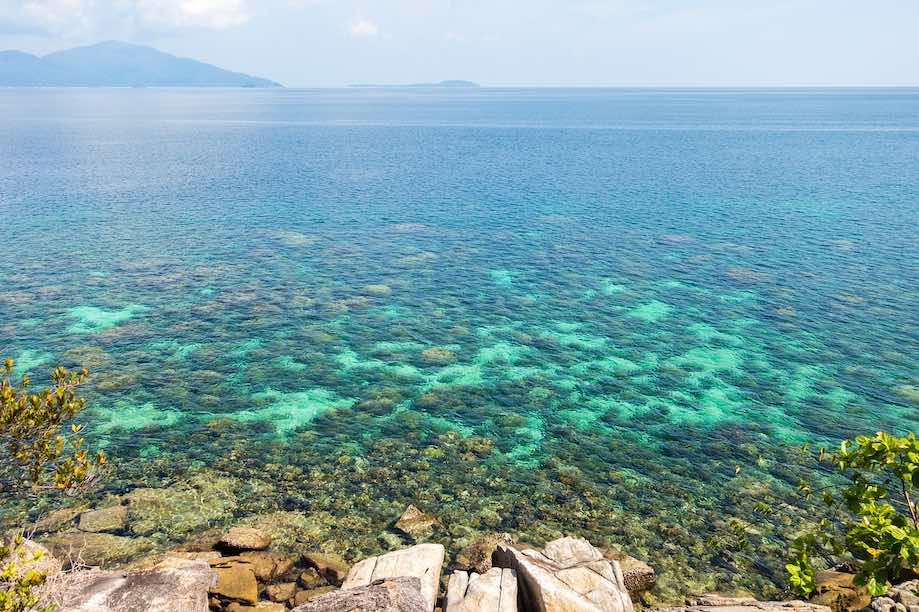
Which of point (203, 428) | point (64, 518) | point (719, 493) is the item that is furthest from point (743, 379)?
point (64, 518)

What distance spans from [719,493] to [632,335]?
59.3ft

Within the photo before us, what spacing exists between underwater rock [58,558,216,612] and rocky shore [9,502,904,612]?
35 mm

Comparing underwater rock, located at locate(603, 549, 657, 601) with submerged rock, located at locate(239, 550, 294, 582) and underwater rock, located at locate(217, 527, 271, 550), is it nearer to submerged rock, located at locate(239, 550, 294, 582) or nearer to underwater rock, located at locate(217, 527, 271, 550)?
submerged rock, located at locate(239, 550, 294, 582)

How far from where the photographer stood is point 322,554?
2356 cm

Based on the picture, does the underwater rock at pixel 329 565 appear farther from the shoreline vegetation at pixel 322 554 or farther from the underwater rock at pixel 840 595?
the underwater rock at pixel 840 595

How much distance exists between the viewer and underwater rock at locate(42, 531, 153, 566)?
2298cm

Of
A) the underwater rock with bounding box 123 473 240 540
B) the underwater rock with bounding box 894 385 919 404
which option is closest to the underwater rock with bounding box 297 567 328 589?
the underwater rock with bounding box 123 473 240 540

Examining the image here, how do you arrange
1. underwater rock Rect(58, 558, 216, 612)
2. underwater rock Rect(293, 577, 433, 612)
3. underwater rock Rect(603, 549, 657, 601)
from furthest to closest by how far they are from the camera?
underwater rock Rect(603, 549, 657, 601) → underwater rock Rect(58, 558, 216, 612) → underwater rock Rect(293, 577, 433, 612)

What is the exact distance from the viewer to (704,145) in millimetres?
160500

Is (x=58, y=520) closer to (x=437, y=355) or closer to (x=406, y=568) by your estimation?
(x=406, y=568)

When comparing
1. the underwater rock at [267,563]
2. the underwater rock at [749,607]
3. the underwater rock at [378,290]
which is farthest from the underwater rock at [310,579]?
the underwater rock at [378,290]

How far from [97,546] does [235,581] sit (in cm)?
677

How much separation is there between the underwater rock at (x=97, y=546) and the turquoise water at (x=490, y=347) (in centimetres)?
345

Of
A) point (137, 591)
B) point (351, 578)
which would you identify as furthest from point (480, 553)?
point (137, 591)
